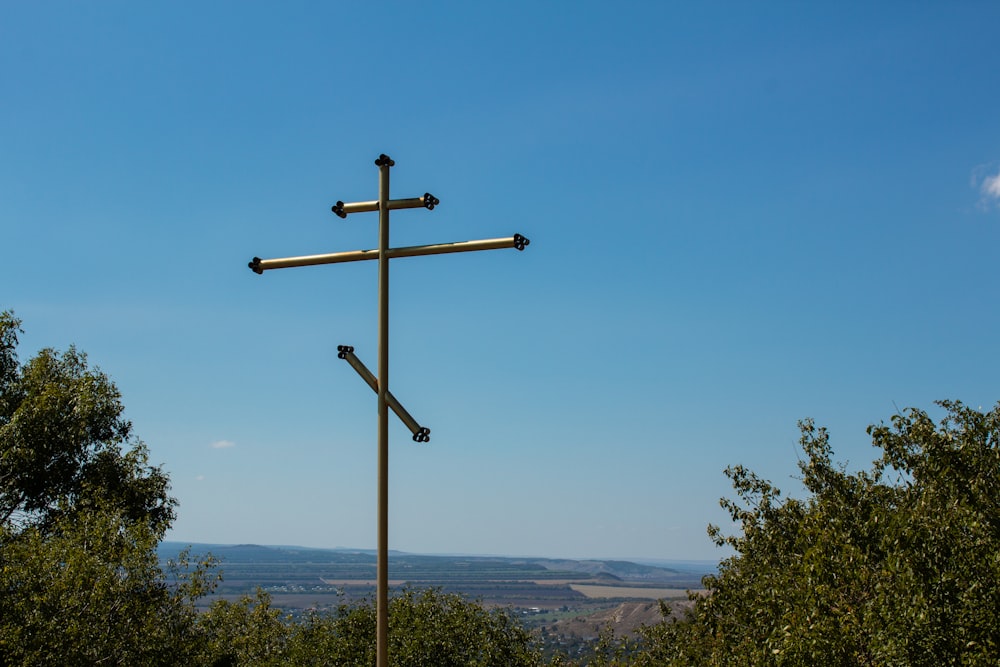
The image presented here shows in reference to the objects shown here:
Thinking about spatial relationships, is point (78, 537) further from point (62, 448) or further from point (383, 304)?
point (383, 304)

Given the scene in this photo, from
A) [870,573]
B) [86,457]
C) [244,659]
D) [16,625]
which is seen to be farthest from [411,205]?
[244,659]

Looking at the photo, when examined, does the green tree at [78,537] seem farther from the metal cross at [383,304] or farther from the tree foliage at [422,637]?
the metal cross at [383,304]

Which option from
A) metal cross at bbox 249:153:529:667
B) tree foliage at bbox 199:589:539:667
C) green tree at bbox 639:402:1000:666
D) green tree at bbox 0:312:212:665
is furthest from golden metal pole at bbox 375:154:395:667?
tree foliage at bbox 199:589:539:667

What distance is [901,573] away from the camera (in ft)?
31.8

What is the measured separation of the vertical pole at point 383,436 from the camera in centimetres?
669

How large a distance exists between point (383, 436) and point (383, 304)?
103 cm

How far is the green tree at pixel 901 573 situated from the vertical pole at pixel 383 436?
17.6ft

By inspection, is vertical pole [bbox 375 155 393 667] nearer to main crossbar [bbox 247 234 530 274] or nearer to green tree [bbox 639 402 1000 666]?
main crossbar [bbox 247 234 530 274]

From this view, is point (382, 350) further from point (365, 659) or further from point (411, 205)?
point (365, 659)

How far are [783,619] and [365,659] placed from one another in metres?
12.7

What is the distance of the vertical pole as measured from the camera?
6.69 m

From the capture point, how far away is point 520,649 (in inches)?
886

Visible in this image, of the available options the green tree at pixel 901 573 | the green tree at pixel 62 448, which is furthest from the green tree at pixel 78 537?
the green tree at pixel 901 573

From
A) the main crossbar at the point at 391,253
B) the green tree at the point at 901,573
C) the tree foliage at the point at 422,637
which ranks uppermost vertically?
the main crossbar at the point at 391,253
